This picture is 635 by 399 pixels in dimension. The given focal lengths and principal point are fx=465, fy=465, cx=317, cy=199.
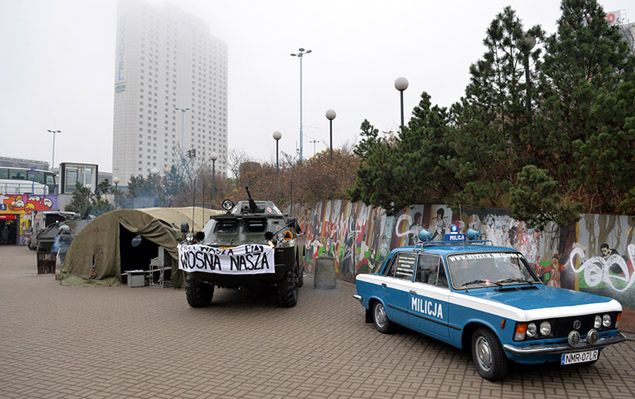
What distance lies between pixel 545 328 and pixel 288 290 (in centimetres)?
593

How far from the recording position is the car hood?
5.20 meters

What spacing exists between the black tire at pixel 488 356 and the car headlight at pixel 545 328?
484mm

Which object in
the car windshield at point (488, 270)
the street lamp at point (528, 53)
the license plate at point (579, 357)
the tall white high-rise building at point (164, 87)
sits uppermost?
the tall white high-rise building at point (164, 87)

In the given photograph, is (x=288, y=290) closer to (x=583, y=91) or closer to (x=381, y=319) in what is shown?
(x=381, y=319)

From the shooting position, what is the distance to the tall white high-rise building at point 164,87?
63.2 m

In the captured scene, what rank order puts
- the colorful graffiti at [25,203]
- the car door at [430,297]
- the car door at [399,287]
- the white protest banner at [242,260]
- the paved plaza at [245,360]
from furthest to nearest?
the colorful graffiti at [25,203] < the white protest banner at [242,260] < the car door at [399,287] < the car door at [430,297] < the paved plaza at [245,360]

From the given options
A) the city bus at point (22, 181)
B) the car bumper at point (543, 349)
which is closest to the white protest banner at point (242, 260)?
the car bumper at point (543, 349)

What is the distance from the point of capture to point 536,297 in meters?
5.52

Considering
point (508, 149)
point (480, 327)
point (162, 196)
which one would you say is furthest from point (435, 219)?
point (162, 196)

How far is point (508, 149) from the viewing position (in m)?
9.72

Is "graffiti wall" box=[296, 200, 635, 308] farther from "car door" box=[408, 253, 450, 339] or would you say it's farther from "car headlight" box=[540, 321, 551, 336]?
"car headlight" box=[540, 321, 551, 336]

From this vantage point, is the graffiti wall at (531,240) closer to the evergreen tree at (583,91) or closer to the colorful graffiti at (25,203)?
the evergreen tree at (583,91)

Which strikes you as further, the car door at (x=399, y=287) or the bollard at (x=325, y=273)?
the bollard at (x=325, y=273)

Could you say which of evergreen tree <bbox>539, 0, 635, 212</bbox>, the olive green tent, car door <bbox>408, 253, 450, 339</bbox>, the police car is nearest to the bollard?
the olive green tent
